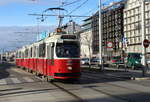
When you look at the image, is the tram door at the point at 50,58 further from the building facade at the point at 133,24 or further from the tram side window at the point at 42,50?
the building facade at the point at 133,24

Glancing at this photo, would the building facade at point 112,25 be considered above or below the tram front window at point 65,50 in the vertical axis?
above

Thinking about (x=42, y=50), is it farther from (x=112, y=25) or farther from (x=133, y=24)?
(x=112, y=25)

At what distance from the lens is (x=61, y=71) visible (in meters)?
→ 20.8

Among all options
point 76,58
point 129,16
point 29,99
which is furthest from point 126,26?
point 29,99

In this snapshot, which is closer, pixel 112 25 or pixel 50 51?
pixel 50 51

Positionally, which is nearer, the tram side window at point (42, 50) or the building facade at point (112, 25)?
the tram side window at point (42, 50)

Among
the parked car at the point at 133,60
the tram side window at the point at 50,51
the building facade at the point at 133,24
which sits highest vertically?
the building facade at the point at 133,24

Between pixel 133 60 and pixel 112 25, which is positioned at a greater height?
pixel 112 25

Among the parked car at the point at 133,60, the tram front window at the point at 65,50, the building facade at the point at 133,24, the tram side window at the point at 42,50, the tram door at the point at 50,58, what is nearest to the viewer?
the tram front window at the point at 65,50

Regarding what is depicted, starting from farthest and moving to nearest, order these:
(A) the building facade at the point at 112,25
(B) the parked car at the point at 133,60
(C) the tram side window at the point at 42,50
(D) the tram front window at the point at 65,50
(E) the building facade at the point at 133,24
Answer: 1. (A) the building facade at the point at 112,25
2. (E) the building facade at the point at 133,24
3. (B) the parked car at the point at 133,60
4. (C) the tram side window at the point at 42,50
5. (D) the tram front window at the point at 65,50

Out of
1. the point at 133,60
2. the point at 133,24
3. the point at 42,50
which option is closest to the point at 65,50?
the point at 42,50

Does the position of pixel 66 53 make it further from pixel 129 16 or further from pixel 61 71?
pixel 129 16

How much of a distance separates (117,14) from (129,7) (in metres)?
8.94

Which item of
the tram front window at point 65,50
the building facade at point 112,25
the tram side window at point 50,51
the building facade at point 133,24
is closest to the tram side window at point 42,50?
the tram side window at point 50,51
